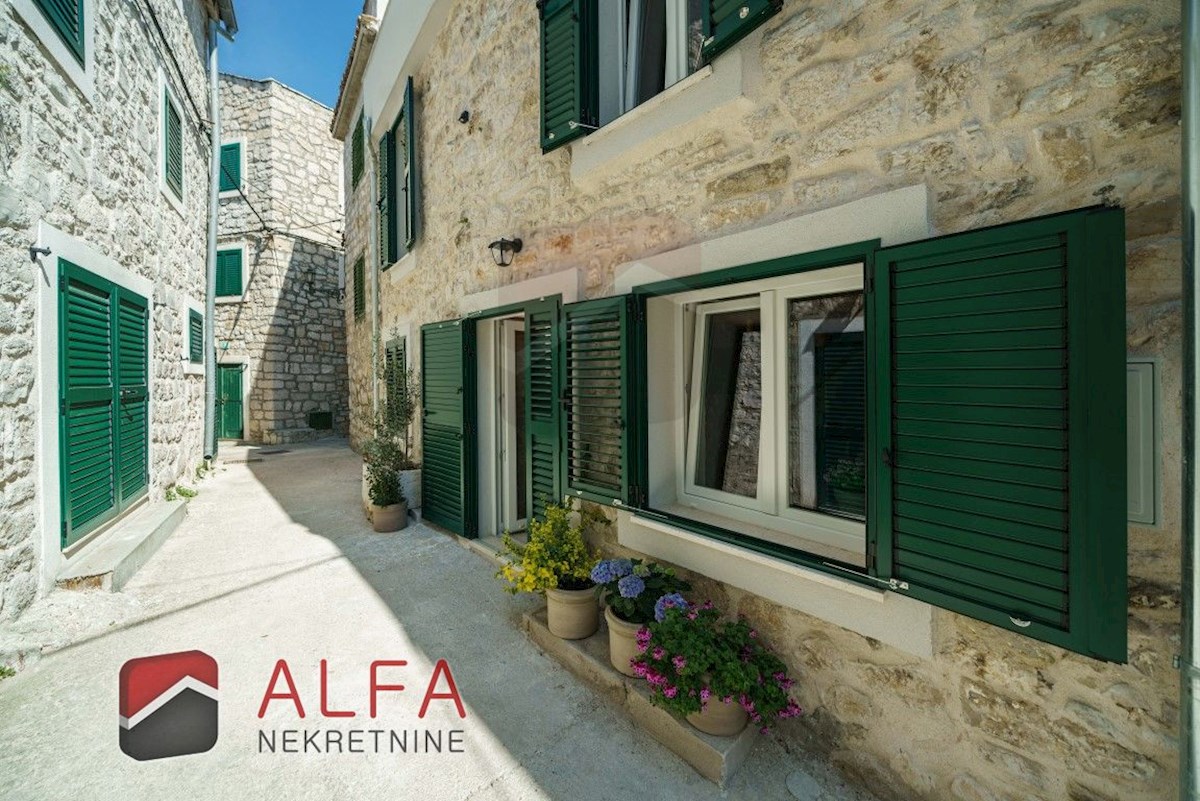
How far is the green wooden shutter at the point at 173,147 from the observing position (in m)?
6.02

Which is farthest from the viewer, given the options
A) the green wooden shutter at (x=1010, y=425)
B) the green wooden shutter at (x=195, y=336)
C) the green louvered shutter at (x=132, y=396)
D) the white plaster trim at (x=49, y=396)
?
the green wooden shutter at (x=195, y=336)

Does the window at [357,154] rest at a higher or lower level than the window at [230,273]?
higher

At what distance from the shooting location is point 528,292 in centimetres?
381

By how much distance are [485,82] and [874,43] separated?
345cm

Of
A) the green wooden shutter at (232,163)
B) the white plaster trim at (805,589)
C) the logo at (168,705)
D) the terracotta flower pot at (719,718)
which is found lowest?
the logo at (168,705)

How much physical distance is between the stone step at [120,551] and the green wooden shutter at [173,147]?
159 inches

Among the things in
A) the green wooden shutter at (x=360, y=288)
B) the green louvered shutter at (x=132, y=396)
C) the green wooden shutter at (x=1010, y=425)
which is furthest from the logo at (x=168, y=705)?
the green wooden shutter at (x=360, y=288)

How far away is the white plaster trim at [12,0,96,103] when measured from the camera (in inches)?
123

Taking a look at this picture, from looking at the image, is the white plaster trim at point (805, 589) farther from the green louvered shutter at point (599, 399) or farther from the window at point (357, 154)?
the window at point (357, 154)

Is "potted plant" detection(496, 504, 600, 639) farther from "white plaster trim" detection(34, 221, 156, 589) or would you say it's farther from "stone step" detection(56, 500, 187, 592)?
"white plaster trim" detection(34, 221, 156, 589)

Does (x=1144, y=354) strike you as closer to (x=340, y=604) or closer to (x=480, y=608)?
(x=480, y=608)

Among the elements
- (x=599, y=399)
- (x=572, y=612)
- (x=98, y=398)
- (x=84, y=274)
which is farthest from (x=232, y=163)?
(x=572, y=612)

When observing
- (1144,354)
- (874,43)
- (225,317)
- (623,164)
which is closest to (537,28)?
(623,164)

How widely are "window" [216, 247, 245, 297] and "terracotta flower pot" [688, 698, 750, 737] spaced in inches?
535
